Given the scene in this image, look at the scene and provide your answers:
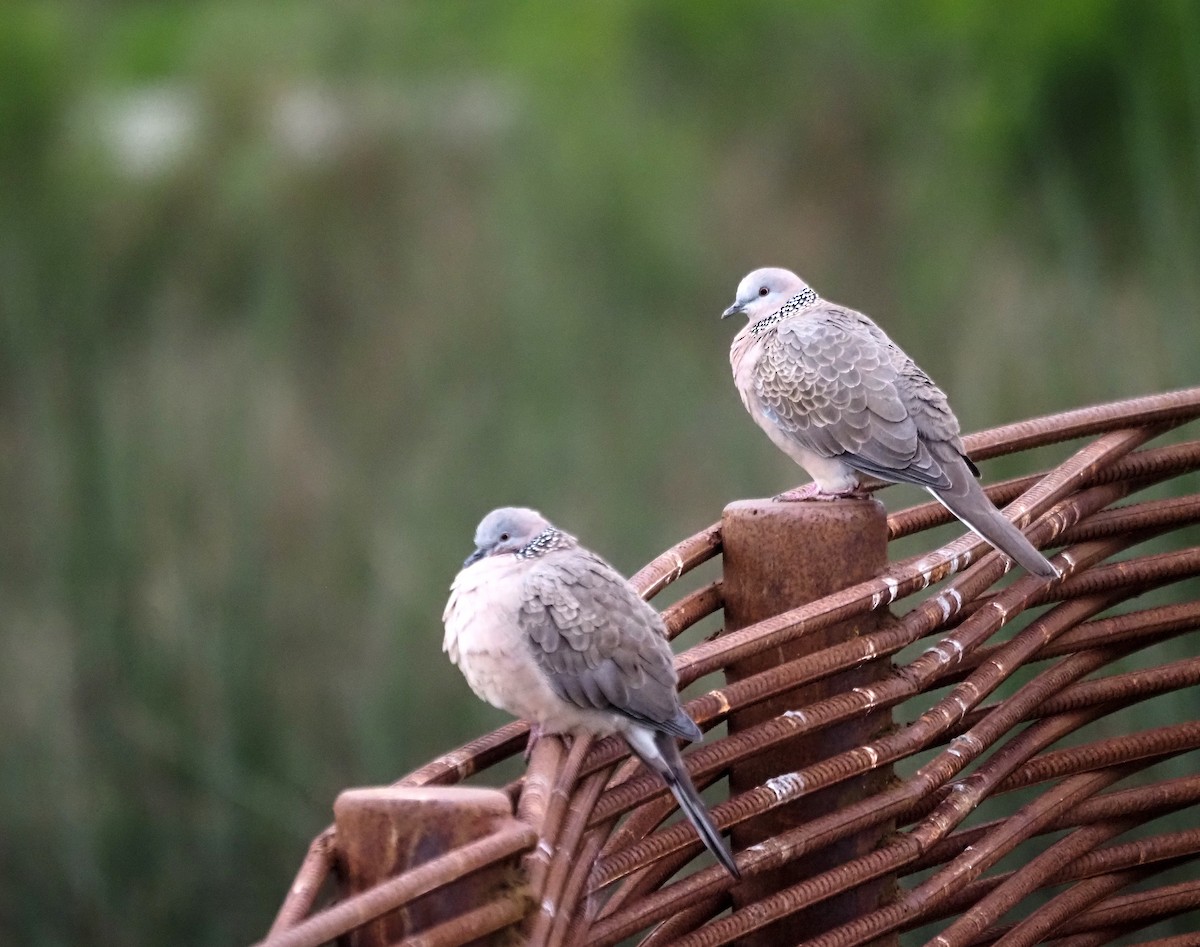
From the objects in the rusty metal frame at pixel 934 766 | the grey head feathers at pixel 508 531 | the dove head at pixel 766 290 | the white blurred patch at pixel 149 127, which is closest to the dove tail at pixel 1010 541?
the rusty metal frame at pixel 934 766

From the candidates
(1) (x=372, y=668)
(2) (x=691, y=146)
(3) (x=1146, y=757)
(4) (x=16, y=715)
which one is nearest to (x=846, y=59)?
(2) (x=691, y=146)

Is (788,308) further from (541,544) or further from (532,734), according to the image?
(532,734)

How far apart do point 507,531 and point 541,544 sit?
0.07 m

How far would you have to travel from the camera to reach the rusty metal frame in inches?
41.0

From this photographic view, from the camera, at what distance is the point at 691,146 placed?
5594mm

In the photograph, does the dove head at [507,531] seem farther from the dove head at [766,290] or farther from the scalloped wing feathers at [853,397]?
the dove head at [766,290]

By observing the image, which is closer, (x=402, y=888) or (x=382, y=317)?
(x=402, y=888)

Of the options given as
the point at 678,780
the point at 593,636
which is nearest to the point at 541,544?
the point at 593,636

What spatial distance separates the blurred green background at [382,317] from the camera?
3.18 m

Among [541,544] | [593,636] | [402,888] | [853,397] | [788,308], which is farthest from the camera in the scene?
[788,308]

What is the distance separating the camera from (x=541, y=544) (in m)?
1.66

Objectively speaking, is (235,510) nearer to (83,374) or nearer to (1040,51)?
(83,374)

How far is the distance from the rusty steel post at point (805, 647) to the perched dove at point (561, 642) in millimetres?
85

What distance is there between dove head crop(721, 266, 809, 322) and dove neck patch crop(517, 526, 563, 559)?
40.4 inches
